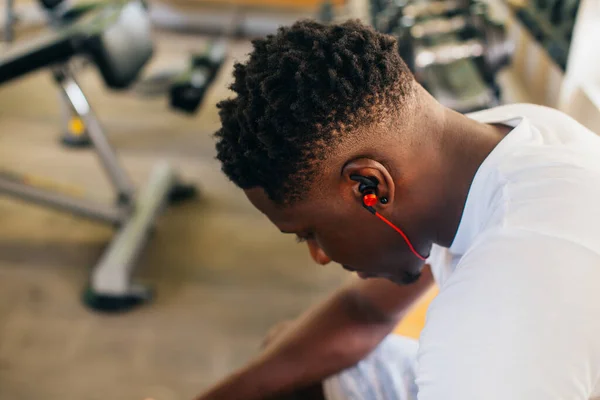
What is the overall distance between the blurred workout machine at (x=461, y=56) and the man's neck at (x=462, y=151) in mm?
1083

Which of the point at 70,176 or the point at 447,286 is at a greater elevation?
the point at 447,286

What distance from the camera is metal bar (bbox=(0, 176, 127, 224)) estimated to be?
186 centimetres

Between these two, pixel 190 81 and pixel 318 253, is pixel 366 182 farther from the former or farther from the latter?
pixel 190 81

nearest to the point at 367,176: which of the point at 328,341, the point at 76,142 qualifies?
the point at 328,341

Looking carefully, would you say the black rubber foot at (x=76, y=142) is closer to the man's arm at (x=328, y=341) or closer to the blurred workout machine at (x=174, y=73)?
the blurred workout machine at (x=174, y=73)

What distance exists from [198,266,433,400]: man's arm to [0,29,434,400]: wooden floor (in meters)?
0.19

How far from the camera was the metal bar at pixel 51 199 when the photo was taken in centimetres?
186

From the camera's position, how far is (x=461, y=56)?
6.37 ft

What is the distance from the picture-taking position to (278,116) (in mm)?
636

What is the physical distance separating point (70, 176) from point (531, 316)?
224 cm

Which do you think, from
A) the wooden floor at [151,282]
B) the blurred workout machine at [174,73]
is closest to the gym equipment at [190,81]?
the blurred workout machine at [174,73]

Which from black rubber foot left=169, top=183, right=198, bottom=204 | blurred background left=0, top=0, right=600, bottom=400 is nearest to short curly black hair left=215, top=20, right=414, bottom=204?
blurred background left=0, top=0, right=600, bottom=400

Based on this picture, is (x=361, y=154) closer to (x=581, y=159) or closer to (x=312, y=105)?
(x=312, y=105)

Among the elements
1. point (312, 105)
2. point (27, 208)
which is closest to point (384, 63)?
point (312, 105)
